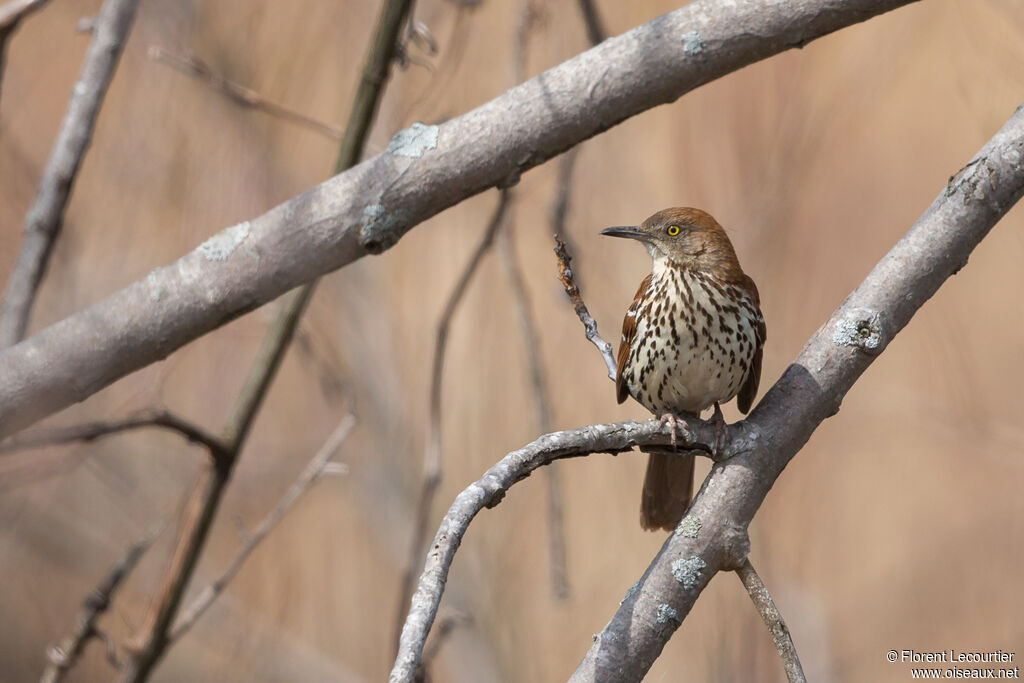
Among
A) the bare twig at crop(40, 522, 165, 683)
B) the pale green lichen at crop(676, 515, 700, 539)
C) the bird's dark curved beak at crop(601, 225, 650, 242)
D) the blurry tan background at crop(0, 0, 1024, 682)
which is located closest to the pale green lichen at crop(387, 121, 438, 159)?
the bird's dark curved beak at crop(601, 225, 650, 242)

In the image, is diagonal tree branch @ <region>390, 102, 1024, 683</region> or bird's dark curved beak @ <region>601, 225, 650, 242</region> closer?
diagonal tree branch @ <region>390, 102, 1024, 683</region>

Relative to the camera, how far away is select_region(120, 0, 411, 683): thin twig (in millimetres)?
2717

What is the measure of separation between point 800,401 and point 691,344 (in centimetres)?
68

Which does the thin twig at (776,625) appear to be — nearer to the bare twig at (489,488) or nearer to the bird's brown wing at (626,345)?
the bare twig at (489,488)

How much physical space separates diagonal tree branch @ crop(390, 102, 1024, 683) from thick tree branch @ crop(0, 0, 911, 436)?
1.54ft

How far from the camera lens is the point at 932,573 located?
5.31 metres

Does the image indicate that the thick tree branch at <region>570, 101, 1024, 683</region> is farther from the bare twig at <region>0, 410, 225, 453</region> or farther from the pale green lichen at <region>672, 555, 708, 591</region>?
the bare twig at <region>0, 410, 225, 453</region>

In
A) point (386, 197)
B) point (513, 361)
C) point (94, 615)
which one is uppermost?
point (513, 361)

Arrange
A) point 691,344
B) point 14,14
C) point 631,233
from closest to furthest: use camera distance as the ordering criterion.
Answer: point 14,14 → point 691,344 → point 631,233

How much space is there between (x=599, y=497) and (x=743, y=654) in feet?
4.58

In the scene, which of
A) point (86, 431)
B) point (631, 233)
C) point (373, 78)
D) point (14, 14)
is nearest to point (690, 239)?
point (631, 233)

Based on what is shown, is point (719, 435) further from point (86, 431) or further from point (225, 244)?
point (86, 431)

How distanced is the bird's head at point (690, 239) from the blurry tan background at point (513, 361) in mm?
1520

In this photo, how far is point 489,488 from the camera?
61.0 inches
